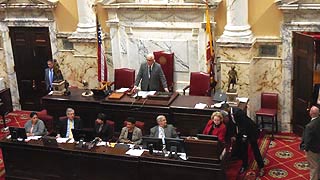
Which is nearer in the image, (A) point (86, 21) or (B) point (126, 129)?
(B) point (126, 129)

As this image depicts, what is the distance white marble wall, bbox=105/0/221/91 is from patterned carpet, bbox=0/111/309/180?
2338 mm

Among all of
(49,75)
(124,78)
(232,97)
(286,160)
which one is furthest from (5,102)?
(286,160)

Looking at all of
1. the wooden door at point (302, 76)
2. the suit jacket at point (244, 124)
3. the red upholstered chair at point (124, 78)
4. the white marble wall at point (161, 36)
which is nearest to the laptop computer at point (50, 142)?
the red upholstered chair at point (124, 78)

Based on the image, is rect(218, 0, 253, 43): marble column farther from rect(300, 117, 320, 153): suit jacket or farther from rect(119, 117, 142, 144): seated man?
rect(300, 117, 320, 153): suit jacket

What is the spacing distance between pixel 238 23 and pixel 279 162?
3054 millimetres

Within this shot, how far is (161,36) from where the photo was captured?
1222cm

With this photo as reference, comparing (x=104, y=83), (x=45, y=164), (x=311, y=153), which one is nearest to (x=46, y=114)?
(x=104, y=83)

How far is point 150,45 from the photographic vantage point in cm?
1239

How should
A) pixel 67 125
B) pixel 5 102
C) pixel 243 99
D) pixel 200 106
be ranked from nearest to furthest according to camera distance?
pixel 200 106, pixel 67 125, pixel 243 99, pixel 5 102

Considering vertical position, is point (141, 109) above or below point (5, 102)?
above

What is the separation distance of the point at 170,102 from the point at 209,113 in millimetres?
912

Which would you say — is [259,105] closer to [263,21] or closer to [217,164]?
[263,21]

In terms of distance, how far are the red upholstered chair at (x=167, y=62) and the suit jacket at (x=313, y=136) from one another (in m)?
4.29

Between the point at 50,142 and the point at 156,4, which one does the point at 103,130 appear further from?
the point at 156,4
